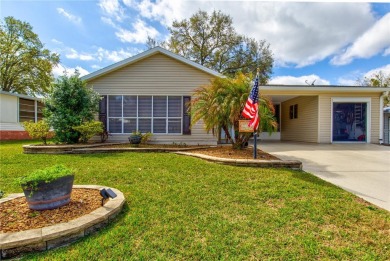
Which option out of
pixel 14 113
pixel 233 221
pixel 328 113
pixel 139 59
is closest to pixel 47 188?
pixel 233 221

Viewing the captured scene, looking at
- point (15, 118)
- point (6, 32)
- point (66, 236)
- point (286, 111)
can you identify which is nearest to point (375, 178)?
point (66, 236)

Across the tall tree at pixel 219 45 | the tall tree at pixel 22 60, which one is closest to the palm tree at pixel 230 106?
the tall tree at pixel 219 45

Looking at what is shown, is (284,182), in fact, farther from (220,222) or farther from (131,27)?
(131,27)

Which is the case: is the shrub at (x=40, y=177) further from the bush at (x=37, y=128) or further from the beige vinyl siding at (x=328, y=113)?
the beige vinyl siding at (x=328, y=113)

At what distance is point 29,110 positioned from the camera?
1553 centimetres

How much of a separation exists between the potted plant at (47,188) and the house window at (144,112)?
24.4 ft

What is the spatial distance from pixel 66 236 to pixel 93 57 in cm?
1090

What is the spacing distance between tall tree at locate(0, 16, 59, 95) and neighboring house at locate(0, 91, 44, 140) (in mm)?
8262

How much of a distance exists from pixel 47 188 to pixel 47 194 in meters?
0.09

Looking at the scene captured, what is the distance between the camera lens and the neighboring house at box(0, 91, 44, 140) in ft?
43.9

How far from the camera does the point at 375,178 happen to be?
15.3 feet

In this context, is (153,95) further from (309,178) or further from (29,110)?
(29,110)

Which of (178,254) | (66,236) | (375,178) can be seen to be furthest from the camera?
(375,178)

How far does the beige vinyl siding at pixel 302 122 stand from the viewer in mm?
11828
